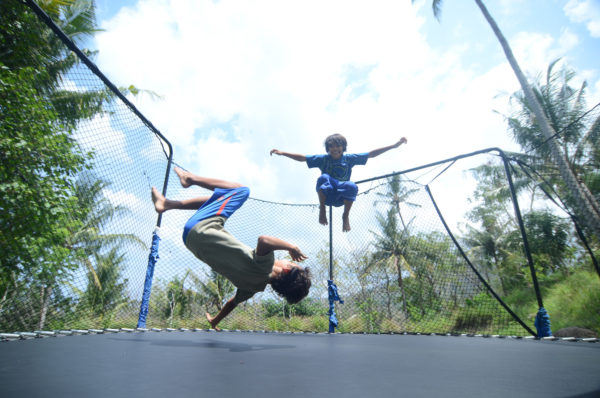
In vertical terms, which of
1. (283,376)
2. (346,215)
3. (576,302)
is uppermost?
(346,215)

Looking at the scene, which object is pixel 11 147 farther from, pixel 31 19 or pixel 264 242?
pixel 264 242

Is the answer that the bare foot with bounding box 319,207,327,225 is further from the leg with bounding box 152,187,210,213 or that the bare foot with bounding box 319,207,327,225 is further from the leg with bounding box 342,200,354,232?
the leg with bounding box 152,187,210,213

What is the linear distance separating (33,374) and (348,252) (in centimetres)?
405

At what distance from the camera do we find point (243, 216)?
12.9ft

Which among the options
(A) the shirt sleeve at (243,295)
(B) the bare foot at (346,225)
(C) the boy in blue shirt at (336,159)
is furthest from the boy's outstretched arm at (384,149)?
(A) the shirt sleeve at (243,295)

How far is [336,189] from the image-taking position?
3016 mm

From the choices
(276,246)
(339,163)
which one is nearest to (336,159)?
(339,163)

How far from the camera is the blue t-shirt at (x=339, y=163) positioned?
3254 millimetres

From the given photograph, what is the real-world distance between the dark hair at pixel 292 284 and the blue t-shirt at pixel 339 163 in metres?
1.57

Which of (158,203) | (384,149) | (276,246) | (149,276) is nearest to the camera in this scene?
(276,246)

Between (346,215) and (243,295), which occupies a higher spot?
(346,215)

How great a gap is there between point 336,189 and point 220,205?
4.68ft

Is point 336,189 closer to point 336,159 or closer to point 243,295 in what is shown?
point 336,159

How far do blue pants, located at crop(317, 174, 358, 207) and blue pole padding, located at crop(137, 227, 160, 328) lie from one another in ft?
5.47
